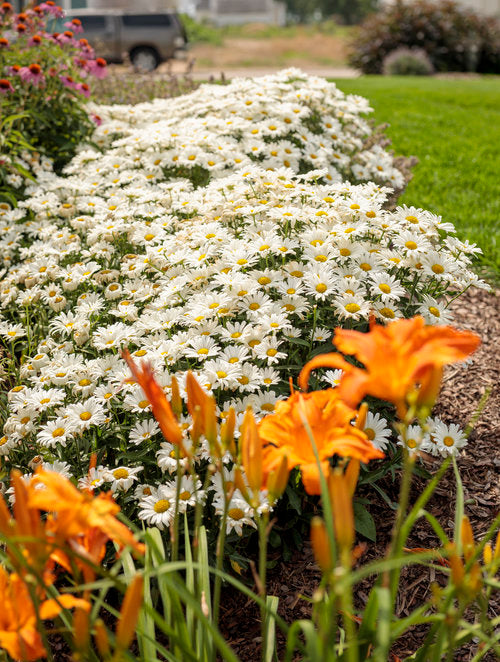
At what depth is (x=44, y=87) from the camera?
188 inches

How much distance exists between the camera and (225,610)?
76.4 inches

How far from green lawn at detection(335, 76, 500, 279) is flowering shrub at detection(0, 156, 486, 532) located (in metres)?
2.14

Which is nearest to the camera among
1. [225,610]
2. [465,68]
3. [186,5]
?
[225,610]

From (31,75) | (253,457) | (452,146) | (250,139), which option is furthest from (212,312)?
(452,146)

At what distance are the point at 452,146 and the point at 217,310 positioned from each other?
19.6ft

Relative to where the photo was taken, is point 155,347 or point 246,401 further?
point 155,347

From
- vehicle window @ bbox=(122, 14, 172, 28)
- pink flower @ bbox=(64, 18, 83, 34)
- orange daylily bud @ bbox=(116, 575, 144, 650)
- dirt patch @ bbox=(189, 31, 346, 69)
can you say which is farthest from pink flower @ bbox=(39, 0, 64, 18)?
dirt patch @ bbox=(189, 31, 346, 69)

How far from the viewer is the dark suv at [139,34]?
17969 mm

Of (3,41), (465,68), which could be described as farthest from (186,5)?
(3,41)

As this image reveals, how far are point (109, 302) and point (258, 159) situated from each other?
67.4 inches

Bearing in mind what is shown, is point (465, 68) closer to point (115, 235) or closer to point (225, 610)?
point (115, 235)

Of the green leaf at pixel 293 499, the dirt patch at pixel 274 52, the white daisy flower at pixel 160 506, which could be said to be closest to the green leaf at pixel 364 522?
the green leaf at pixel 293 499

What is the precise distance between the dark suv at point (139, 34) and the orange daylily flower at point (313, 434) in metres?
18.9

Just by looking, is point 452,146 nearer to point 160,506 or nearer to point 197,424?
point 160,506
